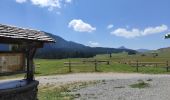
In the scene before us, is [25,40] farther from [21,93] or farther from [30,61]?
[21,93]

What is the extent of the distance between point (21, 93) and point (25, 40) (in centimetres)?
200

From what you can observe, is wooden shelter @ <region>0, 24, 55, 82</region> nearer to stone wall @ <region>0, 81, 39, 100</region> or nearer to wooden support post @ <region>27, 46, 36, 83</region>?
wooden support post @ <region>27, 46, 36, 83</region>

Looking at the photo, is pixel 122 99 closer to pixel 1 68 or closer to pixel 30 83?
pixel 30 83

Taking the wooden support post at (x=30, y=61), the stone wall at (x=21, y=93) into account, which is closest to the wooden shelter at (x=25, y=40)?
the wooden support post at (x=30, y=61)

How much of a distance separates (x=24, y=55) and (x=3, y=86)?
68.6 inches

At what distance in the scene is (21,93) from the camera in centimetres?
1370

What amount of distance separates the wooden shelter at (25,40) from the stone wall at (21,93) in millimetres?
616

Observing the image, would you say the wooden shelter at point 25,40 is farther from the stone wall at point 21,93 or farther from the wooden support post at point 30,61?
the stone wall at point 21,93

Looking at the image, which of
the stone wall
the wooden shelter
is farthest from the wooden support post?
the stone wall

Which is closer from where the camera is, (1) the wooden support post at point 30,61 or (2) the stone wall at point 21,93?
(2) the stone wall at point 21,93

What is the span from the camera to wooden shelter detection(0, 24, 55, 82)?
13.4 metres

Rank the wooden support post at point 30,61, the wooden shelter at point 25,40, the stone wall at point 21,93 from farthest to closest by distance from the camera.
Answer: the wooden support post at point 30,61 → the wooden shelter at point 25,40 → the stone wall at point 21,93

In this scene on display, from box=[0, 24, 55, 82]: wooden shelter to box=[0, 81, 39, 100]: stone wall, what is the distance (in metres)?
0.62

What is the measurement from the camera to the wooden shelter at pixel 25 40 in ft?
43.8
